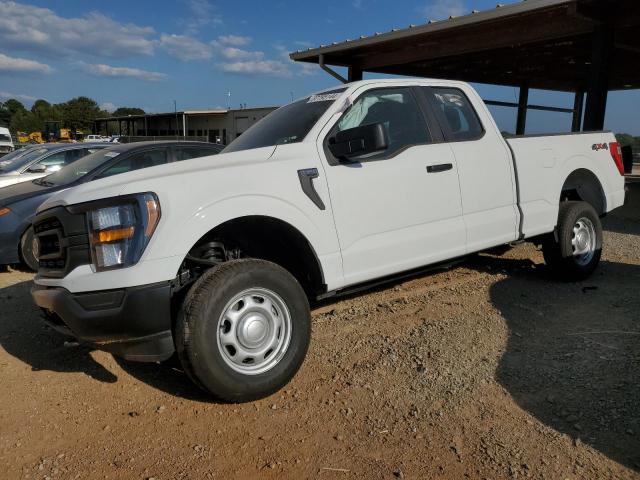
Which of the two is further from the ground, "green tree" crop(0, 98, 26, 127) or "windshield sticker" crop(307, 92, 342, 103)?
"green tree" crop(0, 98, 26, 127)

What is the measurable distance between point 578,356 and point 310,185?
87.7 inches

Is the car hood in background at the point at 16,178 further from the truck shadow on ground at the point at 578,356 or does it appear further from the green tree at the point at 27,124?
the green tree at the point at 27,124

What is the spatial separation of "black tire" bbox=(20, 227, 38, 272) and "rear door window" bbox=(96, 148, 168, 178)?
120 cm

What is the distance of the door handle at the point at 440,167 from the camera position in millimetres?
4195

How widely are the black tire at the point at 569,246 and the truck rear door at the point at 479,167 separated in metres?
0.76

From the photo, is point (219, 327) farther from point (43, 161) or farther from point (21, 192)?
point (43, 161)

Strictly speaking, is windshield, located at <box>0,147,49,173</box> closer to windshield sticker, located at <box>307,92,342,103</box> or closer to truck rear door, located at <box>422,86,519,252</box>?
windshield sticker, located at <box>307,92,342,103</box>

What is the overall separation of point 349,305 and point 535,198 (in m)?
2.04

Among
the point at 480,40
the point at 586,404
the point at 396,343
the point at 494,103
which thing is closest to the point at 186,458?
the point at 396,343

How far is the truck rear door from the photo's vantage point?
14.7 feet

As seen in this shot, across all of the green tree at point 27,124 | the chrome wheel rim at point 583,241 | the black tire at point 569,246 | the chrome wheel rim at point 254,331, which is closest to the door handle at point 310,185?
the chrome wheel rim at point 254,331

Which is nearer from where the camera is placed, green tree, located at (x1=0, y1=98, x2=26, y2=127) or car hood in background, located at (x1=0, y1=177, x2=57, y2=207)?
car hood in background, located at (x1=0, y1=177, x2=57, y2=207)

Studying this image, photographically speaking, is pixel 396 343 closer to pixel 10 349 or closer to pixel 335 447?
pixel 335 447

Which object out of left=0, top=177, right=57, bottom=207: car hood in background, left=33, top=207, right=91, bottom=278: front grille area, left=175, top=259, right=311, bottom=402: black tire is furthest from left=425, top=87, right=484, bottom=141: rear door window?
left=0, top=177, right=57, bottom=207: car hood in background
